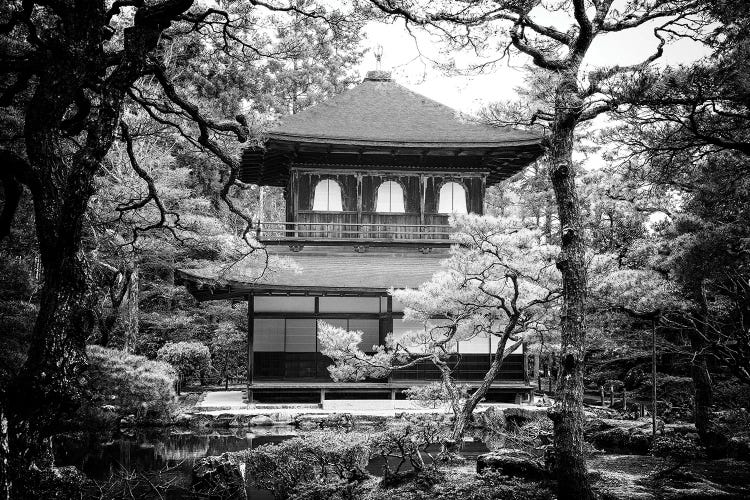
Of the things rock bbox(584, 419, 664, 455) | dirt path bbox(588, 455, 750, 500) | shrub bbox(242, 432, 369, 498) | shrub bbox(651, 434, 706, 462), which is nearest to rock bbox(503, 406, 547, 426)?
rock bbox(584, 419, 664, 455)

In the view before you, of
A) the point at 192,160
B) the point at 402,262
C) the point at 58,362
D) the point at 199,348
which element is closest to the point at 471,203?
the point at 402,262

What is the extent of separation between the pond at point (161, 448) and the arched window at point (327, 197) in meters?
6.72

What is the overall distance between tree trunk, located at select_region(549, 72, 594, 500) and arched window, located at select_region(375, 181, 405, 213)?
1193 centimetres

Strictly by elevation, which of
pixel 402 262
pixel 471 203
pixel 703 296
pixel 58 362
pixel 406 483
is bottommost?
pixel 406 483

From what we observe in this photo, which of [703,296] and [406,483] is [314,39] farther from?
[703,296]

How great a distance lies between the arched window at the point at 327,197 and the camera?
19.0 meters

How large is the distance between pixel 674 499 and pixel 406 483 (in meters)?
3.01

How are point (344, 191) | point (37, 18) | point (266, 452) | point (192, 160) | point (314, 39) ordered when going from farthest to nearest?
point (192, 160) < point (344, 191) < point (314, 39) < point (37, 18) < point (266, 452)

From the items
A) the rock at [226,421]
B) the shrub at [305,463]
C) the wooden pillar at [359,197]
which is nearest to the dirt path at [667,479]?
the shrub at [305,463]

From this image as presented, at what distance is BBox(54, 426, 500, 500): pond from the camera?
35.7ft

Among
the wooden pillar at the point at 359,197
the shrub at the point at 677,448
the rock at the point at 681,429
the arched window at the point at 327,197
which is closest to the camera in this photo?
the shrub at the point at 677,448

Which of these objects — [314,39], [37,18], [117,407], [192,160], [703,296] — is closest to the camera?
[37,18]

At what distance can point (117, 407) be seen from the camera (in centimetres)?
1377

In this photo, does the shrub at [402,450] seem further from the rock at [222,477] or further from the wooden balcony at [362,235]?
the wooden balcony at [362,235]
